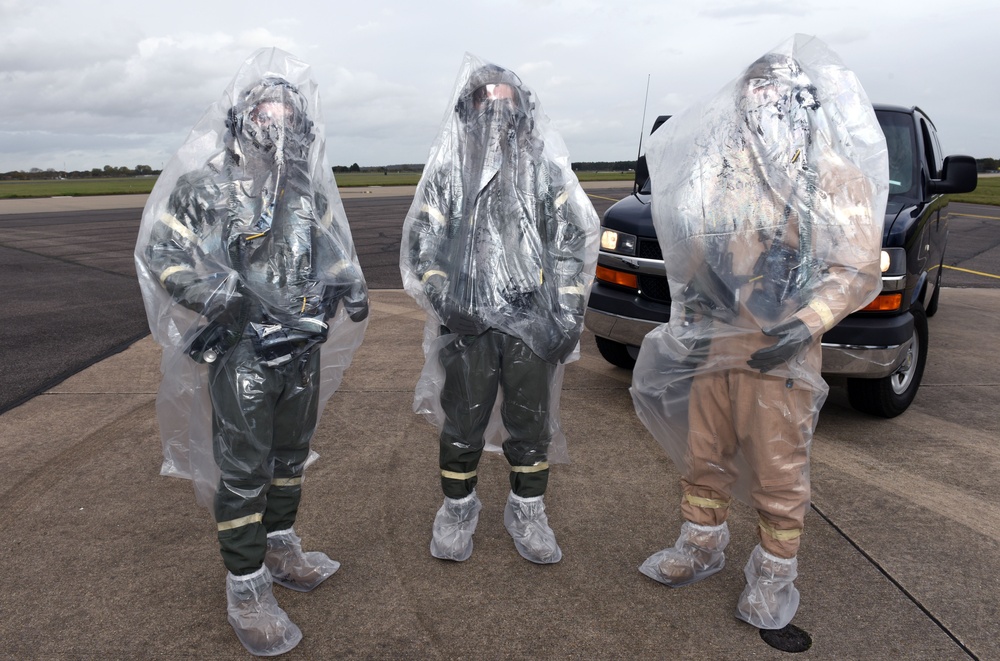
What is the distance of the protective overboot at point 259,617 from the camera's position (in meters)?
2.33

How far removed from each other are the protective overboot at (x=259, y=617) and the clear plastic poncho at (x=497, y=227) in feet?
3.55

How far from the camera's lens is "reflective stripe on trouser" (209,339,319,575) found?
2.34 meters

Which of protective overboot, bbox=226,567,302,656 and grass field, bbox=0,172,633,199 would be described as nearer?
protective overboot, bbox=226,567,302,656

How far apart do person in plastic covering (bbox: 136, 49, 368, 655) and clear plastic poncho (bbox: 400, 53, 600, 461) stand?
35 centimetres

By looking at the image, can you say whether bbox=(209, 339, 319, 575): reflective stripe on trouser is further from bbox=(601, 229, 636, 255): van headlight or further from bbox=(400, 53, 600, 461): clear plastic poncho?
bbox=(601, 229, 636, 255): van headlight

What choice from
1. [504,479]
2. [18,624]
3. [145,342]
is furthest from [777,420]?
[145,342]

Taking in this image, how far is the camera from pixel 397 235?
1448cm

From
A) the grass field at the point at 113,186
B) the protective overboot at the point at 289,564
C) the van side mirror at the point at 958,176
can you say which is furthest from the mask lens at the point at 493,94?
the grass field at the point at 113,186

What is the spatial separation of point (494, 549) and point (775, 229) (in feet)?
5.31

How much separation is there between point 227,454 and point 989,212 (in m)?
22.4

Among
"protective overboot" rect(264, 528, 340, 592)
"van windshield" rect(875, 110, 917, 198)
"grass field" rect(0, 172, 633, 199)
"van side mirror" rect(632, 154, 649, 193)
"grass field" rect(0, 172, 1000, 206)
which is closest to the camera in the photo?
"protective overboot" rect(264, 528, 340, 592)

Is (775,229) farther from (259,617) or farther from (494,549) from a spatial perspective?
(259,617)

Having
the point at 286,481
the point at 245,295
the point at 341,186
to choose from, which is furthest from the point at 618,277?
the point at 341,186

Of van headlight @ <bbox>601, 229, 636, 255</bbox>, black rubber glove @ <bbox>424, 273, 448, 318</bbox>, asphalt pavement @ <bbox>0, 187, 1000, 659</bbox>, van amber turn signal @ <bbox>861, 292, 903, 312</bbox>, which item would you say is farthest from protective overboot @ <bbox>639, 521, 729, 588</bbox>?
van headlight @ <bbox>601, 229, 636, 255</bbox>
